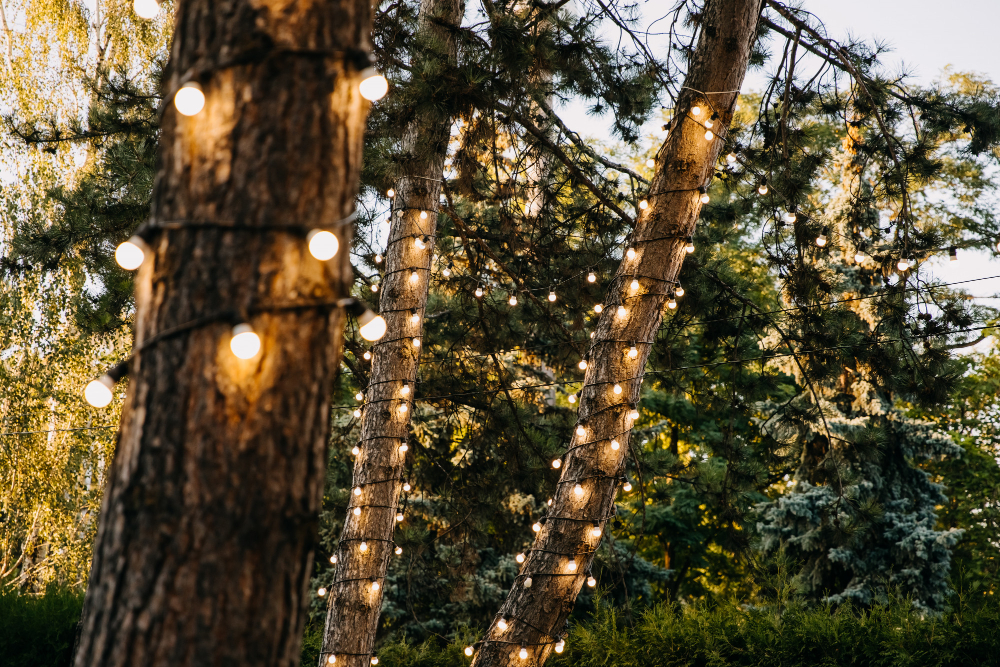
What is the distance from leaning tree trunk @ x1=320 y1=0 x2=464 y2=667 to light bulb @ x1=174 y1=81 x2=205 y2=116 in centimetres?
261

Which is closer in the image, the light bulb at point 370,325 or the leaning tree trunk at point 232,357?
the leaning tree trunk at point 232,357

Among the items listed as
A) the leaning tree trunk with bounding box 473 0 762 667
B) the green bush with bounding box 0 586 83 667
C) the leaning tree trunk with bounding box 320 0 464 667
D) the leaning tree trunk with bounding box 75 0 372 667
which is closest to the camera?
the leaning tree trunk with bounding box 75 0 372 667

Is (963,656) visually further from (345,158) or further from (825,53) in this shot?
(345,158)

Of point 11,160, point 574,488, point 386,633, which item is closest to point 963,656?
point 574,488

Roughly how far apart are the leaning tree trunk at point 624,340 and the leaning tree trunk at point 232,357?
243 cm

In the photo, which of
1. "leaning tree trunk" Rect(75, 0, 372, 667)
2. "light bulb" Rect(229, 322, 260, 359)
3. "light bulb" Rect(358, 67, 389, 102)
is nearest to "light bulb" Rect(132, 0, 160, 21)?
"leaning tree trunk" Rect(75, 0, 372, 667)

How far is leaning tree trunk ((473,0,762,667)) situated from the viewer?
3586mm

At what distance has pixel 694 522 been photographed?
1234cm

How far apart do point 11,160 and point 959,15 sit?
14.8m

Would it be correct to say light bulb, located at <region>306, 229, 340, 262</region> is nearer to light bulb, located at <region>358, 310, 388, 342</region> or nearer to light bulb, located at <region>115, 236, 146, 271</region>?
light bulb, located at <region>358, 310, 388, 342</region>

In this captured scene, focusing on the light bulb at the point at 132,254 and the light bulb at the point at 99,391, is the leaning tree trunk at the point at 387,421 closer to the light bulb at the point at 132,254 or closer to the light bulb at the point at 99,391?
the light bulb at the point at 132,254

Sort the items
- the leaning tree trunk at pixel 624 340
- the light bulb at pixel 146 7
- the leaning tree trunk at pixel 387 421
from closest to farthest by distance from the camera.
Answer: the light bulb at pixel 146 7, the leaning tree trunk at pixel 624 340, the leaning tree trunk at pixel 387 421

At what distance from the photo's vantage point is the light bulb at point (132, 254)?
51.7 inches

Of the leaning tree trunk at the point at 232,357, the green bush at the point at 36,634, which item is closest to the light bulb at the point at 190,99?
the leaning tree trunk at the point at 232,357
